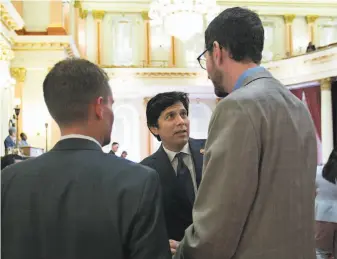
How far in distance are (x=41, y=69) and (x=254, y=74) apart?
1403 centimetres

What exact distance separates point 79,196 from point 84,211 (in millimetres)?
49

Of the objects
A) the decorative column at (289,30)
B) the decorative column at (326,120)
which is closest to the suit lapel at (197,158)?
the decorative column at (326,120)

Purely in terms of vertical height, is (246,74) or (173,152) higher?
(246,74)

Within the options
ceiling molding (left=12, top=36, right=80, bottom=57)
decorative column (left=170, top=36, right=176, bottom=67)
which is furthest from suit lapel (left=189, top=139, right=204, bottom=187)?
decorative column (left=170, top=36, right=176, bottom=67)

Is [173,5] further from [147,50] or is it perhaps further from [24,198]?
[24,198]

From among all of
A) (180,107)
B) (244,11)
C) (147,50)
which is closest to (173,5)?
(147,50)

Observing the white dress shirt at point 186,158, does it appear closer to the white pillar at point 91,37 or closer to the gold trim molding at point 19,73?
the gold trim molding at point 19,73

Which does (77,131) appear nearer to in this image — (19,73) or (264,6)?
(19,73)

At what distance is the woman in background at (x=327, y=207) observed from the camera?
491 centimetres

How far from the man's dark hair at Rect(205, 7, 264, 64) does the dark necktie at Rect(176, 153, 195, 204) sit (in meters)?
1.00

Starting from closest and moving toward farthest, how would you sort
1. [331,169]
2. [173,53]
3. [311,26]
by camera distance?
[331,169]
[173,53]
[311,26]

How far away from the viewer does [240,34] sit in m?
1.88

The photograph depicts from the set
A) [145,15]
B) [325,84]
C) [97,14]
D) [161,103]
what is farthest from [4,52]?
[161,103]

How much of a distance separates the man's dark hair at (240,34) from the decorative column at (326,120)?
54.8ft
